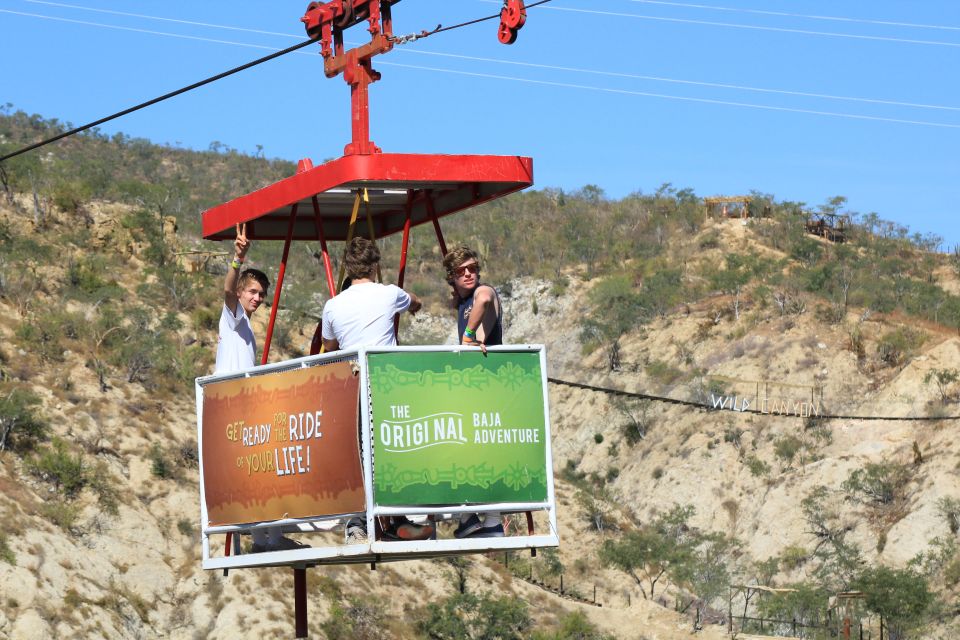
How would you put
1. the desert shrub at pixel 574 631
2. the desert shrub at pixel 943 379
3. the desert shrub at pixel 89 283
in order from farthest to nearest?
1. the desert shrub at pixel 943 379
2. the desert shrub at pixel 89 283
3. the desert shrub at pixel 574 631

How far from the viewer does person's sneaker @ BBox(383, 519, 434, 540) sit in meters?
10.5

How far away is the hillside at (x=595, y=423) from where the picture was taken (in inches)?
1581

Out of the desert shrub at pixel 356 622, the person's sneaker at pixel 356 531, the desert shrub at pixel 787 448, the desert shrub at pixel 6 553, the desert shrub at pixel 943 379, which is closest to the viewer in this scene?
the person's sneaker at pixel 356 531

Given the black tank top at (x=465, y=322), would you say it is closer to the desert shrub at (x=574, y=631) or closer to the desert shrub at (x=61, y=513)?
the desert shrub at (x=61, y=513)

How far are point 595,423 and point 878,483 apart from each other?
48.7ft

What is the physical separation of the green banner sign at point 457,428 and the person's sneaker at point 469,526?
0.41 meters

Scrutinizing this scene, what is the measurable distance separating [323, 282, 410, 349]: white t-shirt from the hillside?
86.6 feet

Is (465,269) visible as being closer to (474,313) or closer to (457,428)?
(474,313)

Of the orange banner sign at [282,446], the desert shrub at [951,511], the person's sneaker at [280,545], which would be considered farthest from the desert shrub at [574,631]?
the orange banner sign at [282,446]

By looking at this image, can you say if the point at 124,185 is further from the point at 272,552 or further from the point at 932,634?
the point at 272,552

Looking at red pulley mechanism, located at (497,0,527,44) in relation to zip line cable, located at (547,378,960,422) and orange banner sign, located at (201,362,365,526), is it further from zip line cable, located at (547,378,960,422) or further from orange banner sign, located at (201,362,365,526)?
zip line cable, located at (547,378,960,422)

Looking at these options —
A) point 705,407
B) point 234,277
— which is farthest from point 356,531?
point 705,407

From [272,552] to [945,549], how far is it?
4460 cm

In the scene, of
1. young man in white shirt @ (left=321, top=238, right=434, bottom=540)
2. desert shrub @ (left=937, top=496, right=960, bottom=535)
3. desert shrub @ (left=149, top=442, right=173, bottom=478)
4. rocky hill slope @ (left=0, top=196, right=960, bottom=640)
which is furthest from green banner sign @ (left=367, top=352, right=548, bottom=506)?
desert shrub @ (left=937, top=496, right=960, bottom=535)
